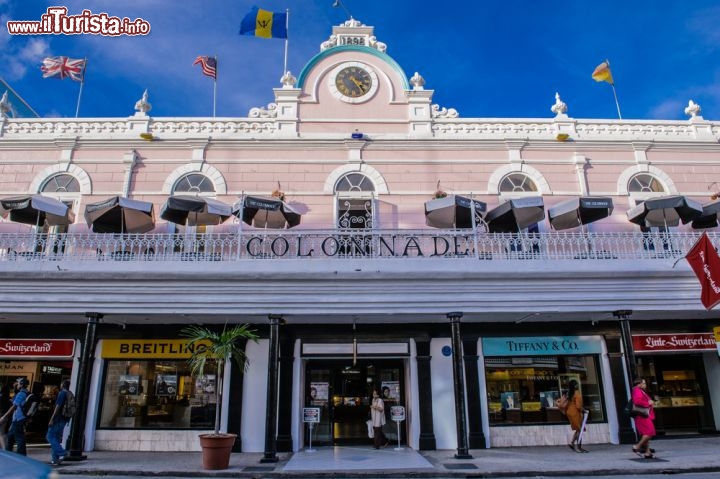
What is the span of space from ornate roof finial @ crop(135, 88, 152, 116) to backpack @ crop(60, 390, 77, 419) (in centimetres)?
833

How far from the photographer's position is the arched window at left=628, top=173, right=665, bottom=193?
47.2ft

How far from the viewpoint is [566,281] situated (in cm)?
1087

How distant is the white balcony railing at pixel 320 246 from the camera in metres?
11.0

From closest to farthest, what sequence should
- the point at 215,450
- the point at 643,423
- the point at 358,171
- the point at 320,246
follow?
the point at 215,450, the point at 643,423, the point at 320,246, the point at 358,171

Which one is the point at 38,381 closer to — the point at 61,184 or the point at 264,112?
the point at 61,184

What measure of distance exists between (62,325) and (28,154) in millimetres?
5271

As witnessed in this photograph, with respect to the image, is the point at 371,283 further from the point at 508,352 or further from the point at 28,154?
the point at 28,154

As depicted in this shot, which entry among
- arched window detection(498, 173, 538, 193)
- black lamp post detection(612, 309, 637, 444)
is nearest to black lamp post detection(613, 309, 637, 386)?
black lamp post detection(612, 309, 637, 444)

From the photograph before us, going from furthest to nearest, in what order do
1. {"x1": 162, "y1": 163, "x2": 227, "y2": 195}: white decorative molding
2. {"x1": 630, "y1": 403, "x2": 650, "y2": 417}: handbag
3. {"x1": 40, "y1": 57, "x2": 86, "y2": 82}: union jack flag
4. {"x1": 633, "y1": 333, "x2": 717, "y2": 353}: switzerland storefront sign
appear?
1. {"x1": 40, "y1": 57, "x2": 86, "y2": 82}: union jack flag
2. {"x1": 162, "y1": 163, "x2": 227, "y2": 195}: white decorative molding
3. {"x1": 633, "y1": 333, "x2": 717, "y2": 353}: switzerland storefront sign
4. {"x1": 630, "y1": 403, "x2": 650, "y2": 417}: handbag

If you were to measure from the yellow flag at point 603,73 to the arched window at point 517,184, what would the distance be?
4.73 meters

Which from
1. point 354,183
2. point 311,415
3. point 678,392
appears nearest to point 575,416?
point 678,392

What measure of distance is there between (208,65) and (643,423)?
Result: 15.3 meters

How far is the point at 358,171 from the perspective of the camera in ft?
46.4

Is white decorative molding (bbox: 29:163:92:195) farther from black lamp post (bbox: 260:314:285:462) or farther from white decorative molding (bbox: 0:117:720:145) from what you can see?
black lamp post (bbox: 260:314:285:462)
